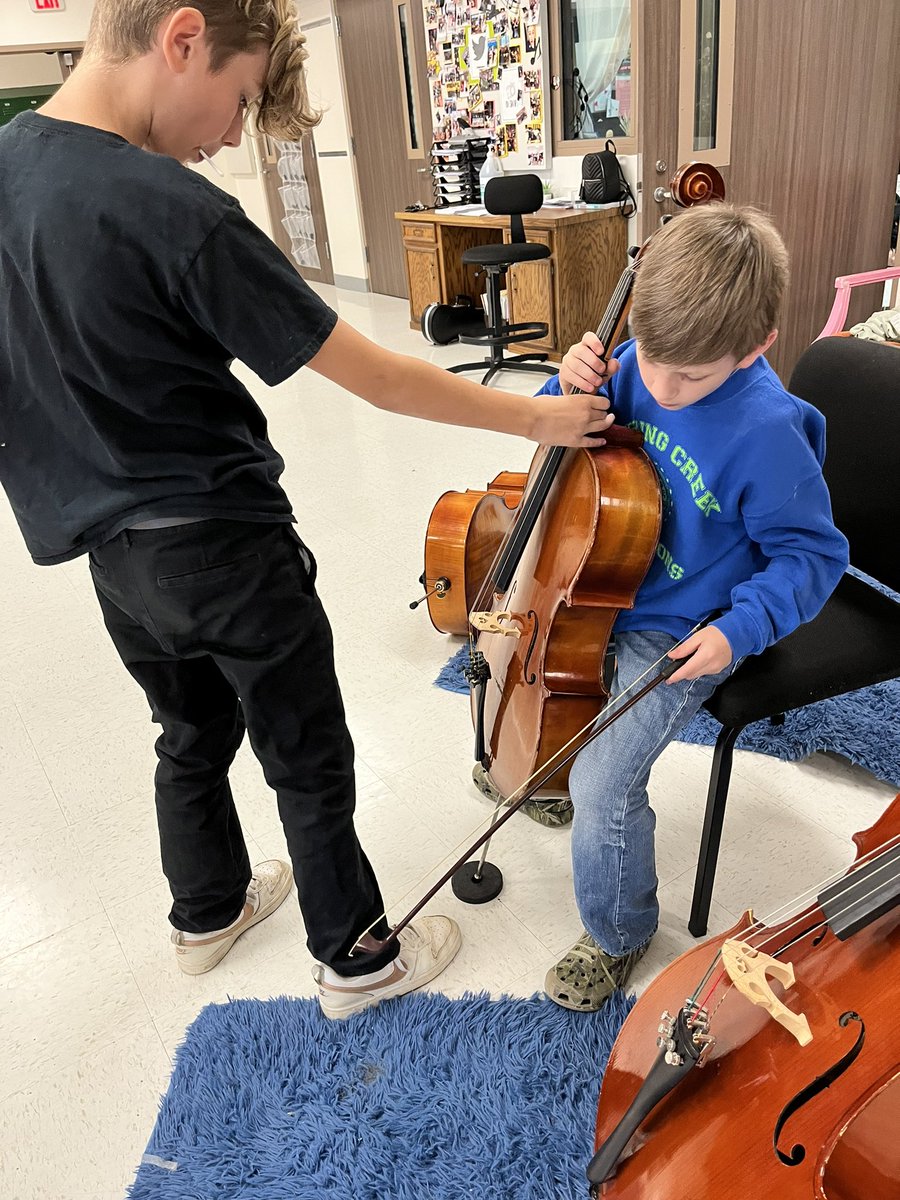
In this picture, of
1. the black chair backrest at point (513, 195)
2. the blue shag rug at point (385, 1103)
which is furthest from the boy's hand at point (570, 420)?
the black chair backrest at point (513, 195)

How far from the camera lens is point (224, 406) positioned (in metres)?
0.98

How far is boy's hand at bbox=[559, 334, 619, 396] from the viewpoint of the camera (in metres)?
1.21

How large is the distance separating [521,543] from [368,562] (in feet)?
4.56

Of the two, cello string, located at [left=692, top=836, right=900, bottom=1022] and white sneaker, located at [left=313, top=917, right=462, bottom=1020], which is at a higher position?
cello string, located at [left=692, top=836, right=900, bottom=1022]

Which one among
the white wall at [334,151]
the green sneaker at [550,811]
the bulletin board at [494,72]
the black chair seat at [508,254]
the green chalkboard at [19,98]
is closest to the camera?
the green sneaker at [550,811]

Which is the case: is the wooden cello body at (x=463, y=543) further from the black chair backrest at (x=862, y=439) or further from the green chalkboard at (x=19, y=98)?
the green chalkboard at (x=19, y=98)

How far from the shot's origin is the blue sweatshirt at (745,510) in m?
1.10

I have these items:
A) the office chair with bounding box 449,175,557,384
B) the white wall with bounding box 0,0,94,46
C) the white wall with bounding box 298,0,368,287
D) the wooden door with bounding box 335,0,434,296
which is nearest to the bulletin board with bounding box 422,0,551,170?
the wooden door with bounding box 335,0,434,296

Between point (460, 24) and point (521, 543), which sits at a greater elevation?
point (460, 24)

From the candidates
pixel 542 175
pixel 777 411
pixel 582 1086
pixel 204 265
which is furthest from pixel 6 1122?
pixel 542 175

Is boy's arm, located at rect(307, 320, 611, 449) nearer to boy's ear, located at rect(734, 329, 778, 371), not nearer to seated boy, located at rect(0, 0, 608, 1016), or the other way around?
seated boy, located at rect(0, 0, 608, 1016)

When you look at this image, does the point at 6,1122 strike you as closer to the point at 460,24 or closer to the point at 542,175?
the point at 542,175

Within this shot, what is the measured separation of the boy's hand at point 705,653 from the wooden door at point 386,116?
558 centimetres

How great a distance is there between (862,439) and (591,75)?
3786 mm
